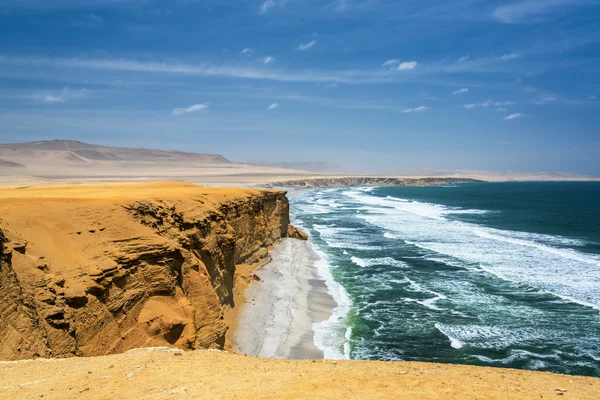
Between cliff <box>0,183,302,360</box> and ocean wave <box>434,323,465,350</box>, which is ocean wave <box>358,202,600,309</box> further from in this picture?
cliff <box>0,183,302,360</box>

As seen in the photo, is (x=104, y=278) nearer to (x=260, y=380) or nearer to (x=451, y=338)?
(x=260, y=380)

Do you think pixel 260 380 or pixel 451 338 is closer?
pixel 260 380

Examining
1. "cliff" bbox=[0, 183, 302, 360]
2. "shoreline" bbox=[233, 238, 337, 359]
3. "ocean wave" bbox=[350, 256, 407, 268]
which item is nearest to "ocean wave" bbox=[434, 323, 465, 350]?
"shoreline" bbox=[233, 238, 337, 359]

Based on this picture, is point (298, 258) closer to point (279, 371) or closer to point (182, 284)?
point (182, 284)


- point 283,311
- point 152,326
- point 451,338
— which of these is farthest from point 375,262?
point 152,326

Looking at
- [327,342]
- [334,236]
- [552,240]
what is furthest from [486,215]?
[327,342]

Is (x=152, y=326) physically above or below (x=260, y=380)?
below
